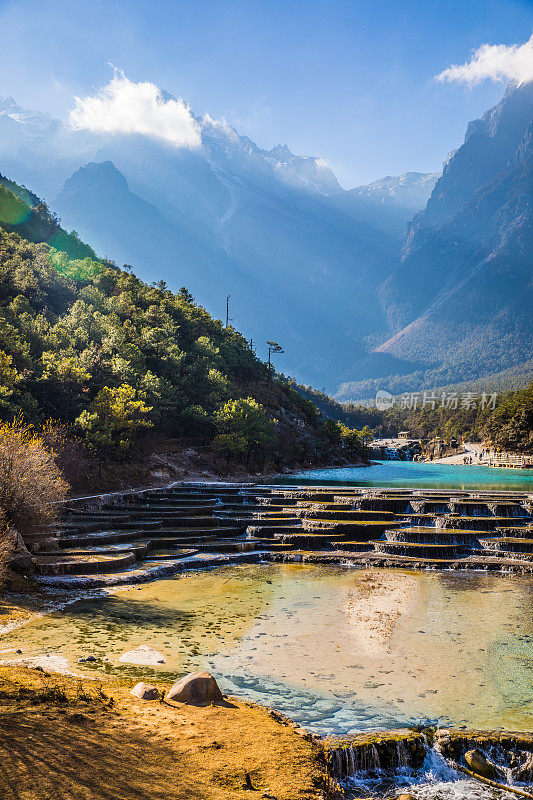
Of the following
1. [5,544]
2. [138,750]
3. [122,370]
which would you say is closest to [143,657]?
[138,750]

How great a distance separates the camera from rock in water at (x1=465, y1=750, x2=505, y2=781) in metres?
9.86

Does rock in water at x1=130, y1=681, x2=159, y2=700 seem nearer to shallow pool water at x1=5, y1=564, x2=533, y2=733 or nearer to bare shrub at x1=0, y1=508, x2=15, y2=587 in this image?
shallow pool water at x1=5, y1=564, x2=533, y2=733

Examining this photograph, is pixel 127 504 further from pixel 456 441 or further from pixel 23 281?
pixel 456 441

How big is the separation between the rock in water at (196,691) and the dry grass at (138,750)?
36 centimetres

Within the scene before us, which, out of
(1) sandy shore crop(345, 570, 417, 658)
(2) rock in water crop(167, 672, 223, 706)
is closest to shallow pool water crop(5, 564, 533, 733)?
(1) sandy shore crop(345, 570, 417, 658)

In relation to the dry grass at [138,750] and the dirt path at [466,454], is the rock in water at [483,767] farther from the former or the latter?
the dirt path at [466,454]

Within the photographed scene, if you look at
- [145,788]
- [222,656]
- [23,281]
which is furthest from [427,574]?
[23,281]

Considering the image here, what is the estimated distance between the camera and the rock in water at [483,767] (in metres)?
9.86

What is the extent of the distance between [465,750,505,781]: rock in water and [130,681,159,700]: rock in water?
586cm

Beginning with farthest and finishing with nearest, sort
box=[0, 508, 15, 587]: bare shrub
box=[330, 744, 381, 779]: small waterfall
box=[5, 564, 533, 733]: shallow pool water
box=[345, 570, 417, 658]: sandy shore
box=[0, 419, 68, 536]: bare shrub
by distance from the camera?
box=[0, 419, 68, 536]: bare shrub, box=[0, 508, 15, 587]: bare shrub, box=[345, 570, 417, 658]: sandy shore, box=[5, 564, 533, 733]: shallow pool water, box=[330, 744, 381, 779]: small waterfall

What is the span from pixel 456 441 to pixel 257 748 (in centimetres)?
A: 16776

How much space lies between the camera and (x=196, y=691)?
1080cm

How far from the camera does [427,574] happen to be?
82.5ft

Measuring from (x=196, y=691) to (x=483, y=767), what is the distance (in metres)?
5.34
